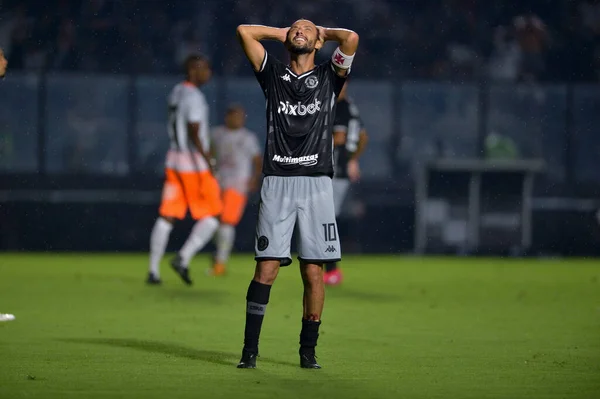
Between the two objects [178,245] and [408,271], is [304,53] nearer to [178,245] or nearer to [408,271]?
[408,271]

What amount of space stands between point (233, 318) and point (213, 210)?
437 cm

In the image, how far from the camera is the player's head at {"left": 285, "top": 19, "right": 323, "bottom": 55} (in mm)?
8469

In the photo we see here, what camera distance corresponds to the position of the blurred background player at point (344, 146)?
15.3 m

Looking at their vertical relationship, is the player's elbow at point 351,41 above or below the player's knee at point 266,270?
above

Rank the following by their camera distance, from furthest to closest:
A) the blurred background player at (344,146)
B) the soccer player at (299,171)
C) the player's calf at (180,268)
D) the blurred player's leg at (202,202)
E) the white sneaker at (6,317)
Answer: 1. the blurred player's leg at (202,202)
2. the player's calf at (180,268)
3. the blurred background player at (344,146)
4. the white sneaker at (6,317)
5. the soccer player at (299,171)

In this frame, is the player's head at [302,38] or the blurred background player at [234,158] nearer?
the player's head at [302,38]

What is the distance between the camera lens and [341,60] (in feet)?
28.1

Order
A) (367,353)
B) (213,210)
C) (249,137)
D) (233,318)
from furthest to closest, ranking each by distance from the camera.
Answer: (249,137), (213,210), (233,318), (367,353)

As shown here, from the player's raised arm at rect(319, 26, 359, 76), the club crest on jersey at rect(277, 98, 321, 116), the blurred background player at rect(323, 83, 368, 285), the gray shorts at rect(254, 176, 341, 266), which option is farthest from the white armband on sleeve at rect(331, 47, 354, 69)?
the blurred background player at rect(323, 83, 368, 285)

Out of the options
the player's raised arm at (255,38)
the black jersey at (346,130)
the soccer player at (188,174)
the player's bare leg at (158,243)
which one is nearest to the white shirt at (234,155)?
the soccer player at (188,174)

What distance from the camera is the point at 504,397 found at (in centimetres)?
752

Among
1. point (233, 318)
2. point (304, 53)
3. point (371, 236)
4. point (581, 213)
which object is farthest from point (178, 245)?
point (304, 53)

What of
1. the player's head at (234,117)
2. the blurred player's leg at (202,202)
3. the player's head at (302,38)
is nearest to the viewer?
the player's head at (302,38)

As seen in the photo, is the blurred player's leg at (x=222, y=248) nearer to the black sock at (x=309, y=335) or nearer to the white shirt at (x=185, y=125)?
the white shirt at (x=185, y=125)
